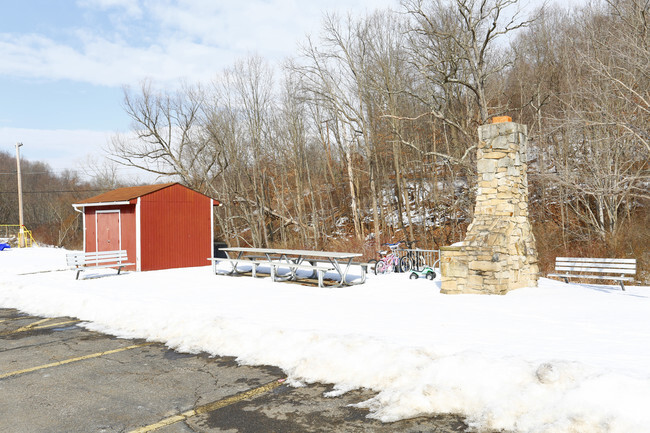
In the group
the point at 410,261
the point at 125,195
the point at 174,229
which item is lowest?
the point at 410,261

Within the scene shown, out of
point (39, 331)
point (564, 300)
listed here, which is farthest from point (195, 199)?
point (564, 300)

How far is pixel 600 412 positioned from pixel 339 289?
8.17 meters

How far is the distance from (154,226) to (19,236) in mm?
22314

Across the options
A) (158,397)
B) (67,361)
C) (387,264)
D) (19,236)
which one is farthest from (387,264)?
(19,236)

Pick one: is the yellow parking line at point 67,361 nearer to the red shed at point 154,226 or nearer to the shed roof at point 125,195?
the red shed at point 154,226

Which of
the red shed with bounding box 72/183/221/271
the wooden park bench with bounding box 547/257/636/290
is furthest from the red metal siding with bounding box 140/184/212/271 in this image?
the wooden park bench with bounding box 547/257/636/290

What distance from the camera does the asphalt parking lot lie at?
165 inches

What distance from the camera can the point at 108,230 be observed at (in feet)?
59.7

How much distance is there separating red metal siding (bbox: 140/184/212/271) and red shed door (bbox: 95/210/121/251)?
1.50 m

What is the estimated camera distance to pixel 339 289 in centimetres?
1170

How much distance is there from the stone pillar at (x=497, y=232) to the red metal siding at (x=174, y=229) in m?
11.1

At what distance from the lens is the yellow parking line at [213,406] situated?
4191mm

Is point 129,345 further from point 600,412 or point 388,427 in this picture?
point 600,412

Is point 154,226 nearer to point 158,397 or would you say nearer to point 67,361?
point 67,361
